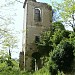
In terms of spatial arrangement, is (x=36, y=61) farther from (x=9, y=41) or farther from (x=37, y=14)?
(x=9, y=41)

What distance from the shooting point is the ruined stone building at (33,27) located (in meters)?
28.2

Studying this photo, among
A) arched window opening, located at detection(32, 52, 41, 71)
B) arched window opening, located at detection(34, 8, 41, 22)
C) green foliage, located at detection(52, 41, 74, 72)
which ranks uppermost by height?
arched window opening, located at detection(34, 8, 41, 22)

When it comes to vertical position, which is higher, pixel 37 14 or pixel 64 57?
pixel 37 14

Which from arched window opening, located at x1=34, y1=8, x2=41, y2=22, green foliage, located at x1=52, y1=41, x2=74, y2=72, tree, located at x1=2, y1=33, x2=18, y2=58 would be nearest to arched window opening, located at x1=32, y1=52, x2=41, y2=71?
arched window opening, located at x1=34, y1=8, x2=41, y2=22

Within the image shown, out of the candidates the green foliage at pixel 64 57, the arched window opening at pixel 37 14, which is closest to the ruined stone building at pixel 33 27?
the arched window opening at pixel 37 14

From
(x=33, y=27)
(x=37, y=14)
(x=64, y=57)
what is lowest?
(x=64, y=57)

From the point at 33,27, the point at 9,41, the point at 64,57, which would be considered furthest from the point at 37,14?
the point at 9,41

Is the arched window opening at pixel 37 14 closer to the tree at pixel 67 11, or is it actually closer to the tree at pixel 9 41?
the tree at pixel 67 11

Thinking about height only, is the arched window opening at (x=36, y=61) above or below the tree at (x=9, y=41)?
below

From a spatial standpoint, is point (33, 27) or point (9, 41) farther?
point (33, 27)

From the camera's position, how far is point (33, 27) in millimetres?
29609

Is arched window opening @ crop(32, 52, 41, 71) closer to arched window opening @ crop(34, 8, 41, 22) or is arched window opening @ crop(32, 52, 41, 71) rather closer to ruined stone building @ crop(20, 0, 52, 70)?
ruined stone building @ crop(20, 0, 52, 70)

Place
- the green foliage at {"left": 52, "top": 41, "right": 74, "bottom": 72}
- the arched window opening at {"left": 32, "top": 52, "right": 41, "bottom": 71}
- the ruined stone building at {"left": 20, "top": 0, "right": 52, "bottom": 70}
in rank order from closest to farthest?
1. the green foliage at {"left": 52, "top": 41, "right": 74, "bottom": 72}
2. the arched window opening at {"left": 32, "top": 52, "right": 41, "bottom": 71}
3. the ruined stone building at {"left": 20, "top": 0, "right": 52, "bottom": 70}

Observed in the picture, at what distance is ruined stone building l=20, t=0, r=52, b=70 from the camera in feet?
92.5
